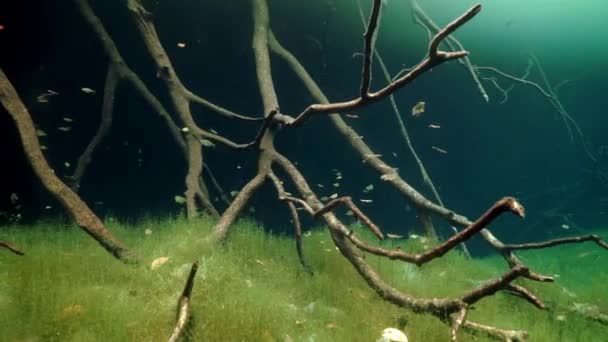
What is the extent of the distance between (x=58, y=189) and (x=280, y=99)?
28.4 feet

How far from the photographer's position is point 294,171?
639 centimetres

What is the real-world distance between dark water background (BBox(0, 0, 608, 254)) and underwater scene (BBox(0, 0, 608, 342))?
61mm

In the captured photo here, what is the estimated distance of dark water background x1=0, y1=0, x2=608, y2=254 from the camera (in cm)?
1075

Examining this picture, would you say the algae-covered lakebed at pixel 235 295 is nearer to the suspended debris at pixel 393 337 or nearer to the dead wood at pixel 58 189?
the dead wood at pixel 58 189

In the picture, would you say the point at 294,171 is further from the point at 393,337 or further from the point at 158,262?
the point at 393,337

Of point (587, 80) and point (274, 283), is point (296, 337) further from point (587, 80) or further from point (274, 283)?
point (587, 80)

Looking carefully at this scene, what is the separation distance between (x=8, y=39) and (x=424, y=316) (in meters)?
11.2

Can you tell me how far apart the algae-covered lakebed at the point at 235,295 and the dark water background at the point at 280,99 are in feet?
10.8

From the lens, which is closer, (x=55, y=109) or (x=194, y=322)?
(x=194, y=322)

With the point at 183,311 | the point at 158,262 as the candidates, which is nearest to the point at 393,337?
the point at 183,311

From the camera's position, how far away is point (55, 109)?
1088 cm

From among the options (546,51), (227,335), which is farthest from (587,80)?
(227,335)

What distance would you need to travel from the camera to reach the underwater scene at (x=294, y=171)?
13.3ft

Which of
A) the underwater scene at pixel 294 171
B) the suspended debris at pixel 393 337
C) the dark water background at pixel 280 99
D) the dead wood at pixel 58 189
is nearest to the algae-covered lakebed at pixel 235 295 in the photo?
the underwater scene at pixel 294 171
